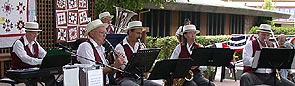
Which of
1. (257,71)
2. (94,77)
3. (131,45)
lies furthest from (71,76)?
(257,71)

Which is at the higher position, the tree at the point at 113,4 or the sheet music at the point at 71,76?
the tree at the point at 113,4

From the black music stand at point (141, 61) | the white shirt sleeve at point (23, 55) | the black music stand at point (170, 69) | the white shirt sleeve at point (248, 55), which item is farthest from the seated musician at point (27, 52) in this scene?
the white shirt sleeve at point (248, 55)

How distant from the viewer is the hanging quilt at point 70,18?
10.5 meters

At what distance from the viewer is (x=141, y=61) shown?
6.51 meters

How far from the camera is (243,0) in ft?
129

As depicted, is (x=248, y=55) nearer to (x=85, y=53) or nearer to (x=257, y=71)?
(x=257, y=71)

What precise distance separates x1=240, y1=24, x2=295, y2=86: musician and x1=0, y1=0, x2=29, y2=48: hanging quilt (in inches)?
162

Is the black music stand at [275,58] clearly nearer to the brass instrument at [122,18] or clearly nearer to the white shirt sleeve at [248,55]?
the white shirt sleeve at [248,55]

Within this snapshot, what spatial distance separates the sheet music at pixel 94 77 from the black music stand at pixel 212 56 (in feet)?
8.15

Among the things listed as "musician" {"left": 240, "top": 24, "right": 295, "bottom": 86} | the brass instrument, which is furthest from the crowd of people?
the brass instrument

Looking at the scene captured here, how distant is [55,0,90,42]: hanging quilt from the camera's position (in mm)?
10469

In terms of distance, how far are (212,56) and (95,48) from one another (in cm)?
192

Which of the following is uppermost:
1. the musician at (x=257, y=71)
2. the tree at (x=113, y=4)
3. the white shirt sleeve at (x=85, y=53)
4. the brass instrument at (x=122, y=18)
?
the tree at (x=113, y=4)

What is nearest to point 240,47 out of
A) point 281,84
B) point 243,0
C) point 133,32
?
point 281,84
